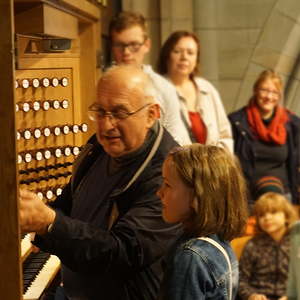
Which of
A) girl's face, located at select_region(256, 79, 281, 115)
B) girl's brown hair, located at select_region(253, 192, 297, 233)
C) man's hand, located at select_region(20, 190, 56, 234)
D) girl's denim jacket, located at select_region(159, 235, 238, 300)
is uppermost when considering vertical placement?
girl's face, located at select_region(256, 79, 281, 115)

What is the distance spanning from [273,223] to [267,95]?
50.7 inches

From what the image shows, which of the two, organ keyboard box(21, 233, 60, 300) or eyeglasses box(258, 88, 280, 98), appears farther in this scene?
eyeglasses box(258, 88, 280, 98)

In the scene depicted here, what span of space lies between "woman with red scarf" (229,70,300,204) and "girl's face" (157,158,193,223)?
3837 mm

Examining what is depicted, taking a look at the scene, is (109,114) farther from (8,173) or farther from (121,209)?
(8,173)

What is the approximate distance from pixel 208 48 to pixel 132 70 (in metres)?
4.41

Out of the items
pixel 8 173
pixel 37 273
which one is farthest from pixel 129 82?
pixel 37 273

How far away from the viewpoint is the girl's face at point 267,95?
616cm

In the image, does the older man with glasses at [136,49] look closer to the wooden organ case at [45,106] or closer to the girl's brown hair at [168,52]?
the girl's brown hair at [168,52]

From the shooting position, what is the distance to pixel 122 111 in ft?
8.54

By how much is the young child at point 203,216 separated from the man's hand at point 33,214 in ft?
1.10

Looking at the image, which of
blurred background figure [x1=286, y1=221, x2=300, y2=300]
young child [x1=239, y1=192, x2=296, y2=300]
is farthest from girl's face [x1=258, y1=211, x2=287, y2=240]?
blurred background figure [x1=286, y1=221, x2=300, y2=300]

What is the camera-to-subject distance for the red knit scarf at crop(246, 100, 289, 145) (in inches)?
244

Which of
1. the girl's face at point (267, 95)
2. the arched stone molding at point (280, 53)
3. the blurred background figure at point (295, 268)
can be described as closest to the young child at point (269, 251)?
the girl's face at point (267, 95)

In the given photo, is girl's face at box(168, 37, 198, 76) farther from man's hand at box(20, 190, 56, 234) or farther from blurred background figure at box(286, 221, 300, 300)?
man's hand at box(20, 190, 56, 234)
